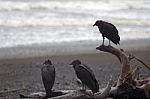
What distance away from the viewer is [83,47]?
16781mm

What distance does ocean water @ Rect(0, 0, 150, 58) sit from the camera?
53.8 ft

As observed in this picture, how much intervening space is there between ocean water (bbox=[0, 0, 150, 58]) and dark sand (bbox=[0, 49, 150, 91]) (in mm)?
662

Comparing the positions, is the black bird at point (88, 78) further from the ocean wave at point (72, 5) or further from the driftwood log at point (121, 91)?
the ocean wave at point (72, 5)

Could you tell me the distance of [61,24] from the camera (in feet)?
66.8

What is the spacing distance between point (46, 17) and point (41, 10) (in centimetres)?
222

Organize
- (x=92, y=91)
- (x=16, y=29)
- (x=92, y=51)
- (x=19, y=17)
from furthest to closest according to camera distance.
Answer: (x=19, y=17) → (x=16, y=29) → (x=92, y=51) → (x=92, y=91)

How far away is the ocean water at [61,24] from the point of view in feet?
53.8

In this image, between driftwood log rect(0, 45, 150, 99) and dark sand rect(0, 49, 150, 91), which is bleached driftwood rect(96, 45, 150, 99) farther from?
dark sand rect(0, 49, 150, 91)

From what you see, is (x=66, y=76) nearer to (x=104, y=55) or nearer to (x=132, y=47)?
(x=104, y=55)

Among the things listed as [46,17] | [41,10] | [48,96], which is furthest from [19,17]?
[48,96]

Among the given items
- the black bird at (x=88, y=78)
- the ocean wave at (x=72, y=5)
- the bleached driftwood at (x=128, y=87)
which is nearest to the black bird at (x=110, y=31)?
the bleached driftwood at (x=128, y=87)

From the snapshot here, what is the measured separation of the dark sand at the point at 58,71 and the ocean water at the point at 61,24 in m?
0.66

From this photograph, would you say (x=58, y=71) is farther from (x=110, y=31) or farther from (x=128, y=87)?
(x=128, y=87)

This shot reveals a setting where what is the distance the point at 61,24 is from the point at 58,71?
265 inches
